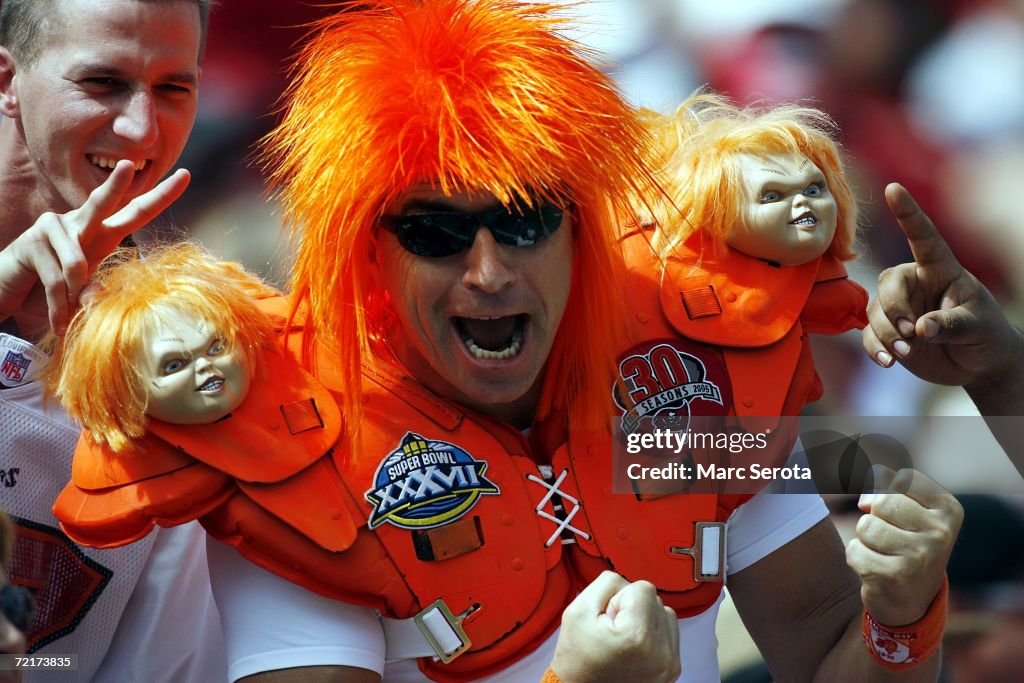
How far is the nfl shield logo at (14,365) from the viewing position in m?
1.90

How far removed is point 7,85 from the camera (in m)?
2.27

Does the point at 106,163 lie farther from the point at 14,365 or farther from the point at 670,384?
the point at 670,384

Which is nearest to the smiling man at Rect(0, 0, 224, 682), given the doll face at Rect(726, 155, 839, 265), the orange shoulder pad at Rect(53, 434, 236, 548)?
the orange shoulder pad at Rect(53, 434, 236, 548)

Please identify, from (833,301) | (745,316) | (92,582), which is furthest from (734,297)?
(92,582)

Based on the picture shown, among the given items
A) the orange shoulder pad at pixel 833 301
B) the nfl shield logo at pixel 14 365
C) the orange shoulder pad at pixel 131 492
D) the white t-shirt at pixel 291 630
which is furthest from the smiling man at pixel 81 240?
the orange shoulder pad at pixel 833 301

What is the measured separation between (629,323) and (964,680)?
1318 mm

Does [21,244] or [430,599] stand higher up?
[21,244]

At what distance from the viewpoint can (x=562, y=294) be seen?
173 cm

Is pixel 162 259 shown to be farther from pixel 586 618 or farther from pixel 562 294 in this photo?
pixel 586 618

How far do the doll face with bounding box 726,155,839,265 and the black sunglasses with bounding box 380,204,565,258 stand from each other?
35 cm

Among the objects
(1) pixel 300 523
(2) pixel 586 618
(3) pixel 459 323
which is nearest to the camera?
(2) pixel 586 618

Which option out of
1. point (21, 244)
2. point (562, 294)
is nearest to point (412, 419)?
point (562, 294)

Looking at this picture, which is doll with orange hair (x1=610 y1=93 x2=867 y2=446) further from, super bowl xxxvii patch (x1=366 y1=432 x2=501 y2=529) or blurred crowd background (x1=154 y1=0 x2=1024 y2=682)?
blurred crowd background (x1=154 y1=0 x2=1024 y2=682)

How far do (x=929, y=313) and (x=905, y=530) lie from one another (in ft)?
1.08
